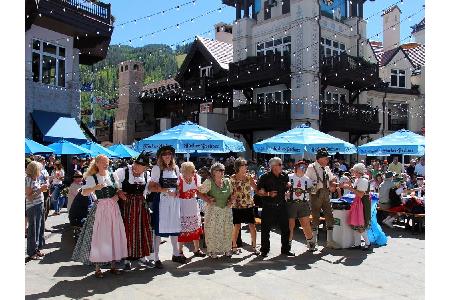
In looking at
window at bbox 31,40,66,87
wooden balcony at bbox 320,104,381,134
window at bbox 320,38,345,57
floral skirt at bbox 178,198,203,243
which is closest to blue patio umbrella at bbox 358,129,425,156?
floral skirt at bbox 178,198,203,243

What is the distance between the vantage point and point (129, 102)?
1366 inches

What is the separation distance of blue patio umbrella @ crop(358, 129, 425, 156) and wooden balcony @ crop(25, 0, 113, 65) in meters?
11.7

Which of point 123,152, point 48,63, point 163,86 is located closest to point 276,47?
point 123,152

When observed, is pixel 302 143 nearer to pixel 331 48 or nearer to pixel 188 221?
pixel 188 221

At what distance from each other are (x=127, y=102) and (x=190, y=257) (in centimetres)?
2857

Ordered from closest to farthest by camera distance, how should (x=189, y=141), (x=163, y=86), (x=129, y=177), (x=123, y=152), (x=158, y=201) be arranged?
1. (x=129, y=177)
2. (x=158, y=201)
3. (x=189, y=141)
4. (x=123, y=152)
5. (x=163, y=86)

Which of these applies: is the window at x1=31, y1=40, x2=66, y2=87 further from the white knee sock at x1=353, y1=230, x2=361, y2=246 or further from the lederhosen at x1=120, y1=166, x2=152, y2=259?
the white knee sock at x1=353, y1=230, x2=361, y2=246

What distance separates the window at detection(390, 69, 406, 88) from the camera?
29.8 m

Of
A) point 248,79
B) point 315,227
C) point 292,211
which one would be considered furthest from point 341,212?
point 248,79

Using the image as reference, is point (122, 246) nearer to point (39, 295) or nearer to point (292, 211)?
point (39, 295)

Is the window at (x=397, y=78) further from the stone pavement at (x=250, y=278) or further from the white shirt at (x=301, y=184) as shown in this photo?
the white shirt at (x=301, y=184)

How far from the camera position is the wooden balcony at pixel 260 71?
24.2 metres

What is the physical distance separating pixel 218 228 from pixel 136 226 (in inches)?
61.6
